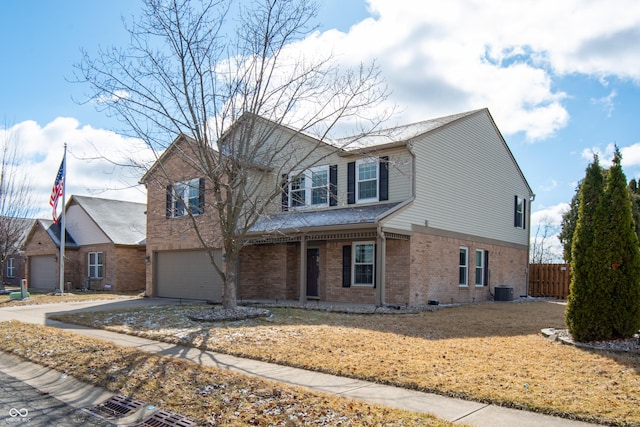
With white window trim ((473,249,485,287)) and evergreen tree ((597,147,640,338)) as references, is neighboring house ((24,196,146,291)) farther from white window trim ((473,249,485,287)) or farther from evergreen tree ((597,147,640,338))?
evergreen tree ((597,147,640,338))

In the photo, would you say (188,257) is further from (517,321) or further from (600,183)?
(600,183)

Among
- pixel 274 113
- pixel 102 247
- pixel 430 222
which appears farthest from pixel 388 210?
pixel 102 247

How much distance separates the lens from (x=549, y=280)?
2544cm

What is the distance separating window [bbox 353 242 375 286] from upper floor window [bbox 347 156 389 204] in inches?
62.5

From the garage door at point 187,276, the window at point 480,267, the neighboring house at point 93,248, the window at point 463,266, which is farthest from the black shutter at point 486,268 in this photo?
the neighboring house at point 93,248

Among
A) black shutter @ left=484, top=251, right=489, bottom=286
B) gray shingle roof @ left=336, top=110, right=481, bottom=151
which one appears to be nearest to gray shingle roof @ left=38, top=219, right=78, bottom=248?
gray shingle roof @ left=336, top=110, right=481, bottom=151

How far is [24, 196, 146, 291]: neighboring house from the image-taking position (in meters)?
28.2

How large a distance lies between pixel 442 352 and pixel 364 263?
884 centimetres

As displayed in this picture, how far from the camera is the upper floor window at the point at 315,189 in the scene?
18797 mm

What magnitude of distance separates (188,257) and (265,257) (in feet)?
12.2

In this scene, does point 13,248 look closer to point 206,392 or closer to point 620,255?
point 206,392

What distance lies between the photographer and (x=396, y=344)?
961 cm

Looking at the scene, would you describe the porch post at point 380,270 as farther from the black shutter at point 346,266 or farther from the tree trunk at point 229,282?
the tree trunk at point 229,282

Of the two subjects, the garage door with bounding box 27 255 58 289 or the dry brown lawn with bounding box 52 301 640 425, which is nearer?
the dry brown lawn with bounding box 52 301 640 425
